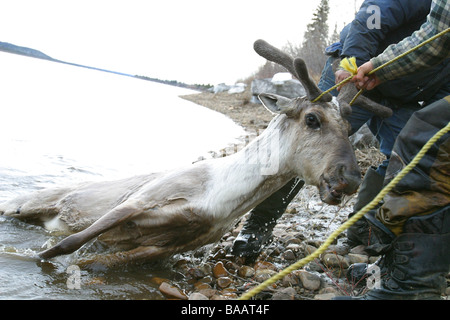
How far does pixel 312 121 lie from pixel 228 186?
96cm

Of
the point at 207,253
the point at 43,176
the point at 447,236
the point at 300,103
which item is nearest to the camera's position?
the point at 447,236

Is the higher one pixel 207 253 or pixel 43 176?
pixel 207 253

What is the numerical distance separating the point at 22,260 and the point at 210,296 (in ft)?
6.08

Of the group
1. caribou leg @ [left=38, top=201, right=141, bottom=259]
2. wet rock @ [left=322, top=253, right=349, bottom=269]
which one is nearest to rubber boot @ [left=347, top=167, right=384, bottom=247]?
wet rock @ [left=322, top=253, right=349, bottom=269]

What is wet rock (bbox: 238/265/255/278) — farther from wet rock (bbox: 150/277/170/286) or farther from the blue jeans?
the blue jeans

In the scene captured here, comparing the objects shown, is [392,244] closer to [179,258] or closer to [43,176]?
[179,258]

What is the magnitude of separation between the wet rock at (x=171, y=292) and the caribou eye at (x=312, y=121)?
1.76 meters

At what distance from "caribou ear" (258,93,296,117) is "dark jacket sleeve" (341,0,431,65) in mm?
896

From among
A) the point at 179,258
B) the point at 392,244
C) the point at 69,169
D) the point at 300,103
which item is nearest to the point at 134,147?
the point at 69,169

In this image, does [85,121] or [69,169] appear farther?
[85,121]

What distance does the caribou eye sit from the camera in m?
3.38

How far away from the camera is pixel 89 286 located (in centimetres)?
316

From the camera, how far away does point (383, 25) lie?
3717 millimetres

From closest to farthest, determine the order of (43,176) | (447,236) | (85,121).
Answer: (447,236)
(43,176)
(85,121)
